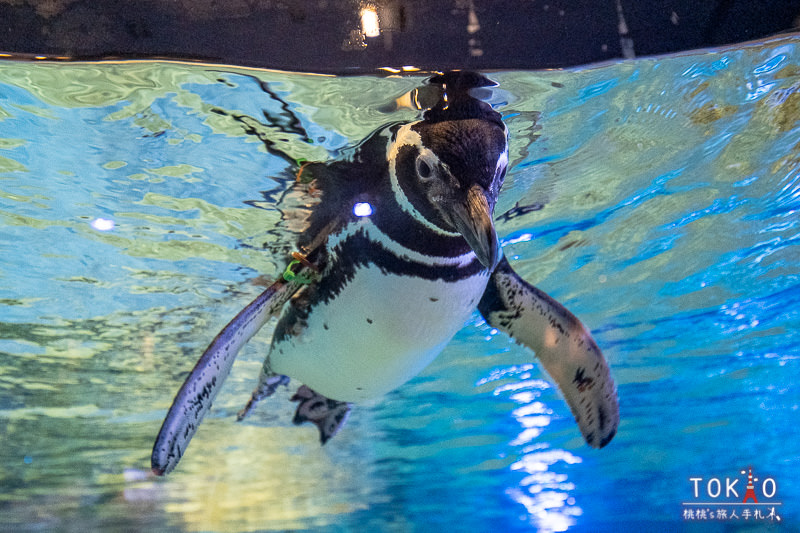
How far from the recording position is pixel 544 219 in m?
5.15

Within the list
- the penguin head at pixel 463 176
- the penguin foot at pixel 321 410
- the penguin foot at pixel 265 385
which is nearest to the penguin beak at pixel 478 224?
the penguin head at pixel 463 176

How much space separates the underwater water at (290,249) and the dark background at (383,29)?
0.19m

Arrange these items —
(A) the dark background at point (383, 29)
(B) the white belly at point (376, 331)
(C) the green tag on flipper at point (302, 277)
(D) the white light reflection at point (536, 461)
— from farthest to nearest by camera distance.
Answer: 1. (D) the white light reflection at point (536, 461)
2. (C) the green tag on flipper at point (302, 277)
3. (B) the white belly at point (376, 331)
4. (A) the dark background at point (383, 29)

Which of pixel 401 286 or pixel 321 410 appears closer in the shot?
pixel 401 286

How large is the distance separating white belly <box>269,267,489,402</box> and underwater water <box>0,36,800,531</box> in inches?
43.6

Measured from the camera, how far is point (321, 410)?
4773 mm

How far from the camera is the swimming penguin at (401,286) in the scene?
7.80ft

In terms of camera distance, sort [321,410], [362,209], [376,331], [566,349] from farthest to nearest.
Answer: [321,410], [566,349], [376,331], [362,209]

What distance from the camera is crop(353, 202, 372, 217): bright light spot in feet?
9.88

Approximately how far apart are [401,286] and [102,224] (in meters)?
3.08

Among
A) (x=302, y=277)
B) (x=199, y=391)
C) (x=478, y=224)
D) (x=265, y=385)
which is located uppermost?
(x=302, y=277)

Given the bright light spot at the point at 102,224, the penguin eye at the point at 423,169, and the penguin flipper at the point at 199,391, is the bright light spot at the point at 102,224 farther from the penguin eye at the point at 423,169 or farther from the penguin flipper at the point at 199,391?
the penguin eye at the point at 423,169

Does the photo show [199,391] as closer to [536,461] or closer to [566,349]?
[566,349]

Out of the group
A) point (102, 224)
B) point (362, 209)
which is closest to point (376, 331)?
point (362, 209)
